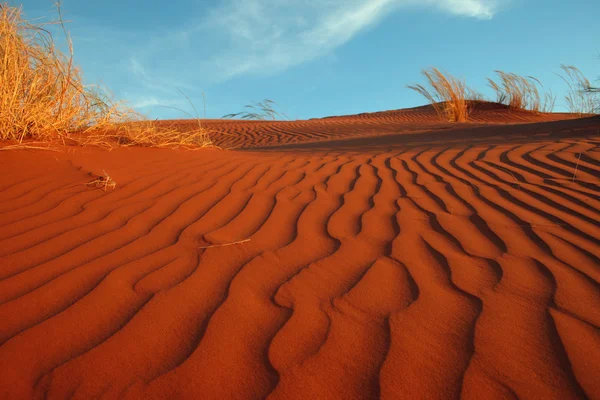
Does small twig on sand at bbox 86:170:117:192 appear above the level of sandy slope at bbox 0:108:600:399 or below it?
above

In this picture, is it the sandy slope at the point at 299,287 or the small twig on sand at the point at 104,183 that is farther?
the small twig on sand at the point at 104,183

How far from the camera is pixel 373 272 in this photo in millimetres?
1804

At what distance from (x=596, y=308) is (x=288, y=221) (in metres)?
1.51

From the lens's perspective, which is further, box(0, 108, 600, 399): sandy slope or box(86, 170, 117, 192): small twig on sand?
box(86, 170, 117, 192): small twig on sand

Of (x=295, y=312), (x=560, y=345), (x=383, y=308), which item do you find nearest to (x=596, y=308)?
(x=560, y=345)

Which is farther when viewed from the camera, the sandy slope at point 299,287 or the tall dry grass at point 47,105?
the tall dry grass at point 47,105

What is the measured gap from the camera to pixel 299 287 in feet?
5.52

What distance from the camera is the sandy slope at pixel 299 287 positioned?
1.21 meters

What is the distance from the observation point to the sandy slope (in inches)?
47.5

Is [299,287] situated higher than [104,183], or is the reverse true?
[104,183]

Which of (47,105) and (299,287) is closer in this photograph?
(299,287)

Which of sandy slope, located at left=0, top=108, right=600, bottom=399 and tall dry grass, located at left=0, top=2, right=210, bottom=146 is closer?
sandy slope, located at left=0, top=108, right=600, bottom=399

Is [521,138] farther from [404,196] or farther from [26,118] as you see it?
[26,118]

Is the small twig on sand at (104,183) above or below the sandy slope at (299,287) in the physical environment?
above
